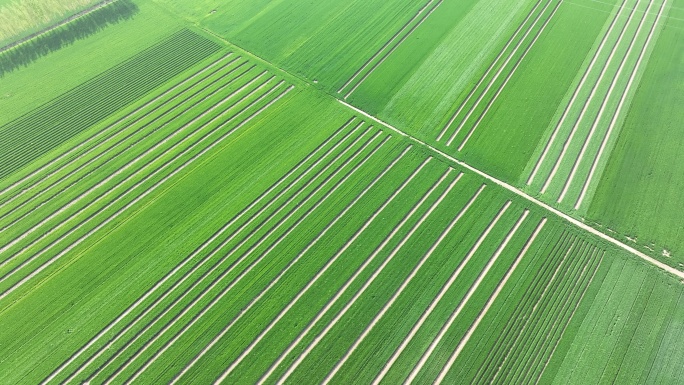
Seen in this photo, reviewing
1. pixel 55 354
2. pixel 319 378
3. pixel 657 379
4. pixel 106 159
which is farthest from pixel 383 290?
pixel 106 159

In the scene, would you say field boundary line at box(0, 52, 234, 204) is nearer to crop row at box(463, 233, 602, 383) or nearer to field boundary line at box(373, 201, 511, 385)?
field boundary line at box(373, 201, 511, 385)

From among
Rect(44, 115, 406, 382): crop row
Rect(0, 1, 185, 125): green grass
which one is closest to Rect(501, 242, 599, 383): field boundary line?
Rect(44, 115, 406, 382): crop row

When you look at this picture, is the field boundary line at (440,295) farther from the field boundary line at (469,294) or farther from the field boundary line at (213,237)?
the field boundary line at (213,237)

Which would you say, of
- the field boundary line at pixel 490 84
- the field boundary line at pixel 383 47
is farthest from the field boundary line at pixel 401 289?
the field boundary line at pixel 383 47

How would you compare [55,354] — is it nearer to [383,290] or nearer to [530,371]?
[383,290]

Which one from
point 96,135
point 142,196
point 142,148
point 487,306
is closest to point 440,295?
point 487,306

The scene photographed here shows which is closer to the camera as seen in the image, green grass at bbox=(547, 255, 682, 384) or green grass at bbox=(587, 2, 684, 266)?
green grass at bbox=(547, 255, 682, 384)

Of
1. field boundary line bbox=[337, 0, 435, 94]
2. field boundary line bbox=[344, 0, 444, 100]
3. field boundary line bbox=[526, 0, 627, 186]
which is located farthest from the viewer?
field boundary line bbox=[337, 0, 435, 94]
